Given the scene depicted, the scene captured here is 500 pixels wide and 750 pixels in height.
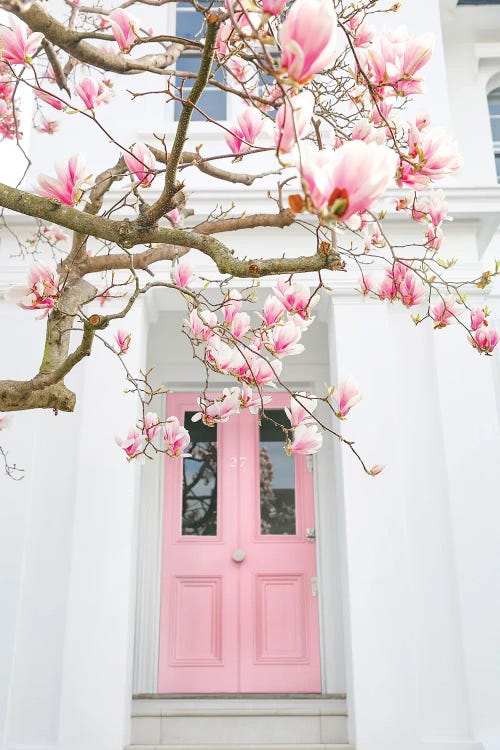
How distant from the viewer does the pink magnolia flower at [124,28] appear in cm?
180

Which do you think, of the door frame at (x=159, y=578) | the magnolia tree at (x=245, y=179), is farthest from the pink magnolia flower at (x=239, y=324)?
the door frame at (x=159, y=578)

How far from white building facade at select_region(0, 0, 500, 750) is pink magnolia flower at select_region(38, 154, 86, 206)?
228cm

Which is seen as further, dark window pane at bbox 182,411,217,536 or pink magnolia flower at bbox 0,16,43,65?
dark window pane at bbox 182,411,217,536

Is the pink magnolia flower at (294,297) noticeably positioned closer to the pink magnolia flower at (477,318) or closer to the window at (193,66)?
the pink magnolia flower at (477,318)

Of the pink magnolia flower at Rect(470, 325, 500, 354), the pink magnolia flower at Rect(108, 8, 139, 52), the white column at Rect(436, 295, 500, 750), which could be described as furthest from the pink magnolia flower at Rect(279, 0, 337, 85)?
the white column at Rect(436, 295, 500, 750)

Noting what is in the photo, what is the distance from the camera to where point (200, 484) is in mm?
4797

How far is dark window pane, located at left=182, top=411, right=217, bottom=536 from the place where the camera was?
467 cm

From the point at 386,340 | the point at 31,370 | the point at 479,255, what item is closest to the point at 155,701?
the point at 31,370

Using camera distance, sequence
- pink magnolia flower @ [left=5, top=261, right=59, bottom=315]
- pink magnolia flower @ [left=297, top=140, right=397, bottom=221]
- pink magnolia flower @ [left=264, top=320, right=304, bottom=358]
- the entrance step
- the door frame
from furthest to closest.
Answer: the door frame → the entrance step → pink magnolia flower @ [left=264, top=320, right=304, bottom=358] → pink magnolia flower @ [left=5, top=261, right=59, bottom=315] → pink magnolia flower @ [left=297, top=140, right=397, bottom=221]

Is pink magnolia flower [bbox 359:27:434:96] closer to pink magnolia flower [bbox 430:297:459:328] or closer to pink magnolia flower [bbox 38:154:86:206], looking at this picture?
pink magnolia flower [bbox 38:154:86:206]

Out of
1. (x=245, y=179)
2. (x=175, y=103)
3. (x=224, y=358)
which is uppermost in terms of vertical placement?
(x=175, y=103)

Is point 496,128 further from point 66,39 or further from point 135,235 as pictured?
point 135,235

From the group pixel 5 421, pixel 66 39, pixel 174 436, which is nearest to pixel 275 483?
pixel 174 436

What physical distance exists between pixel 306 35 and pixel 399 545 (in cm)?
315
